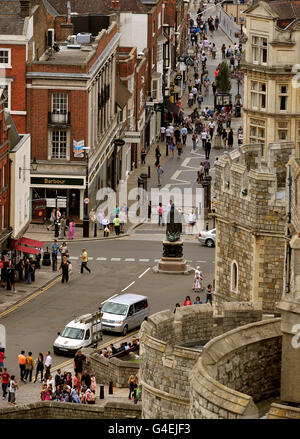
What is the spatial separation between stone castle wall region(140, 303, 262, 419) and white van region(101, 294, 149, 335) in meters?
36.6

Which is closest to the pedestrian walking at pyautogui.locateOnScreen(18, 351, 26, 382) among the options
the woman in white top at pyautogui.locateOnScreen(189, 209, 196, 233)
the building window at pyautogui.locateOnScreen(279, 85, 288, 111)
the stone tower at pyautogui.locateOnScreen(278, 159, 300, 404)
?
the building window at pyautogui.locateOnScreen(279, 85, 288, 111)

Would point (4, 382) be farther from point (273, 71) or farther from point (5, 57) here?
point (5, 57)

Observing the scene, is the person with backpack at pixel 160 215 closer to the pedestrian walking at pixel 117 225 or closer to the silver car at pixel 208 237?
the pedestrian walking at pixel 117 225

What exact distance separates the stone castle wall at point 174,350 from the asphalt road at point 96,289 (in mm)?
31291

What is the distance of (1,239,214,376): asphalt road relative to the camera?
76.1 m

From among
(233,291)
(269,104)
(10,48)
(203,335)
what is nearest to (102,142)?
(10,48)

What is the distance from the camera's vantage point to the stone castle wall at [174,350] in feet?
121

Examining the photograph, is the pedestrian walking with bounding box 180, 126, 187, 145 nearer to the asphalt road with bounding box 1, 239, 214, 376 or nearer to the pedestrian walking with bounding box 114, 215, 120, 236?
the pedestrian walking with bounding box 114, 215, 120, 236

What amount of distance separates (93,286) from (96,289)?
0.66 m

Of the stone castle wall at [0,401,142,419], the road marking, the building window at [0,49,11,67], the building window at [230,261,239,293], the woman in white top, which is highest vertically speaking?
the building window at [230,261,239,293]

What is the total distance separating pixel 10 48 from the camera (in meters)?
103

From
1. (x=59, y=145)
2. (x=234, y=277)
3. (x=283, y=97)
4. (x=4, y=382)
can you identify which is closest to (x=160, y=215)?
(x=59, y=145)

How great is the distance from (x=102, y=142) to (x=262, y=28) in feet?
119

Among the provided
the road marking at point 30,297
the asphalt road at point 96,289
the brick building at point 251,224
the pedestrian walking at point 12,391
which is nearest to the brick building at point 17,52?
the asphalt road at point 96,289
